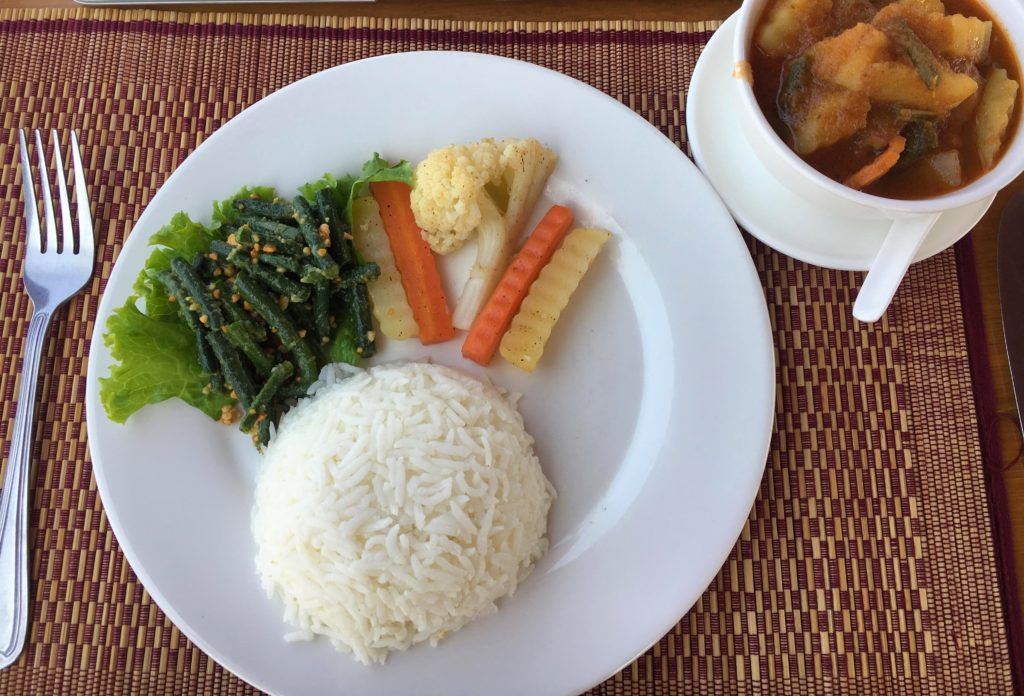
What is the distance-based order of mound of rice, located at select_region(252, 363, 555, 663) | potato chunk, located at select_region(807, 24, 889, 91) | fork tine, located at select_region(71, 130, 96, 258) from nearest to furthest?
potato chunk, located at select_region(807, 24, 889, 91)
mound of rice, located at select_region(252, 363, 555, 663)
fork tine, located at select_region(71, 130, 96, 258)

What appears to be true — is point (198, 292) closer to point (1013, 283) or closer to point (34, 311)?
point (34, 311)

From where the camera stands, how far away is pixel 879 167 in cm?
167

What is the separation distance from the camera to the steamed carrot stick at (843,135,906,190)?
1.65 meters

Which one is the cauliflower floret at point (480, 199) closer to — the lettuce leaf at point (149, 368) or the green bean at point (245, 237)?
the green bean at point (245, 237)

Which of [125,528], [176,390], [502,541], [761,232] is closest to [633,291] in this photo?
[761,232]

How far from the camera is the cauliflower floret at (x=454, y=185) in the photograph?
203 cm

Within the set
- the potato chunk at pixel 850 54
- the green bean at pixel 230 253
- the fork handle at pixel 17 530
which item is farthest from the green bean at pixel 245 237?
the potato chunk at pixel 850 54

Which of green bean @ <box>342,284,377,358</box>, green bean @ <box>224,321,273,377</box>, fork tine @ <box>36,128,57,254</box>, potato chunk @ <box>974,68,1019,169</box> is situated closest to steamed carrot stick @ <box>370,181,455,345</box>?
green bean @ <box>342,284,377,358</box>

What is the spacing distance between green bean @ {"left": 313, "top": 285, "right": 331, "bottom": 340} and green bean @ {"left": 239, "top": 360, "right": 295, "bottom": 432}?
0.14 m

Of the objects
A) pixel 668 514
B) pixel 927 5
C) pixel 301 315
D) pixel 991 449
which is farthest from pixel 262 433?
pixel 991 449

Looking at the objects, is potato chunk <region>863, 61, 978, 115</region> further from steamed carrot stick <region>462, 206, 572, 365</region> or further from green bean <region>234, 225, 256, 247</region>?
green bean <region>234, 225, 256, 247</region>

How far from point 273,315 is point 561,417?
2.92ft

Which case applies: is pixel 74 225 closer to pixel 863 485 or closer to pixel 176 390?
pixel 176 390

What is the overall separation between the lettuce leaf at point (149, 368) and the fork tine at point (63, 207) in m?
0.46
